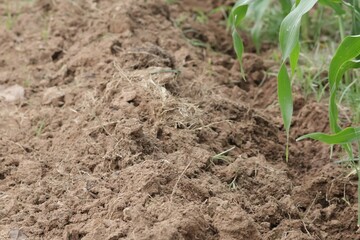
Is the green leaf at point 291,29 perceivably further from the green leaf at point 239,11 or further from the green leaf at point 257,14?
the green leaf at point 257,14

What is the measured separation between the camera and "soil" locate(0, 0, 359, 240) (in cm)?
251

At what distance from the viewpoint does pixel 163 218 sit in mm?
2381

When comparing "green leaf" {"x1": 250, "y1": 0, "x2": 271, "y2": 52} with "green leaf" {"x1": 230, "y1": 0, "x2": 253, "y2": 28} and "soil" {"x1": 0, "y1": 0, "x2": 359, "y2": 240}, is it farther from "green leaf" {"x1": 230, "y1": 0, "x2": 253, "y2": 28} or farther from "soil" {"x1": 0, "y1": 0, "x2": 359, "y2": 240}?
"green leaf" {"x1": 230, "y1": 0, "x2": 253, "y2": 28}

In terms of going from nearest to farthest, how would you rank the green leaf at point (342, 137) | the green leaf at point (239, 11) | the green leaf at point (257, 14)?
the green leaf at point (342, 137), the green leaf at point (239, 11), the green leaf at point (257, 14)

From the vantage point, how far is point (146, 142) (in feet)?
9.23

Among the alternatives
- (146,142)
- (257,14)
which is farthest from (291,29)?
(257,14)

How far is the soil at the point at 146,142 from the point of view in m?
2.51

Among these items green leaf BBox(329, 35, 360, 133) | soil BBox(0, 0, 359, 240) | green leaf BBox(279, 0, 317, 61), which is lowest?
soil BBox(0, 0, 359, 240)

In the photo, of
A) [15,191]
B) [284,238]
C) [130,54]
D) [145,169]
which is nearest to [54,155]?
[15,191]

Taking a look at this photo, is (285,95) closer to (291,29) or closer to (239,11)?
(291,29)

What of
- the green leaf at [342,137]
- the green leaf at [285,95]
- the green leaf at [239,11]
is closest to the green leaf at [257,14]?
the green leaf at [239,11]

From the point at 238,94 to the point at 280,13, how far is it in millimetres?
977

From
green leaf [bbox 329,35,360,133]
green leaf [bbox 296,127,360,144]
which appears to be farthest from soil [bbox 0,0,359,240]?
green leaf [bbox 329,35,360,133]

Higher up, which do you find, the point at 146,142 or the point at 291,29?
the point at 291,29
